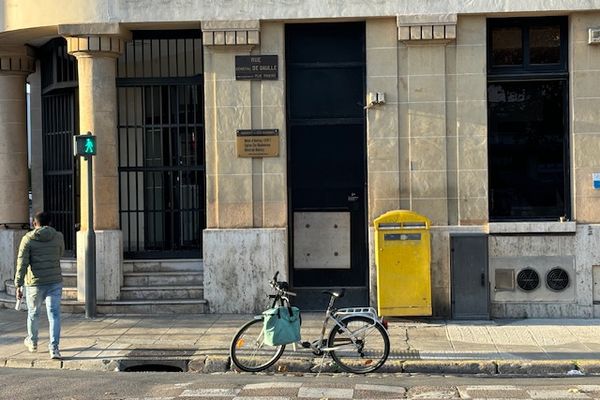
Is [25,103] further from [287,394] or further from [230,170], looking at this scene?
Result: [287,394]

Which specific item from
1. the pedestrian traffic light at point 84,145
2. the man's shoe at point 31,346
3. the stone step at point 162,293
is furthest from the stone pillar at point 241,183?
the man's shoe at point 31,346

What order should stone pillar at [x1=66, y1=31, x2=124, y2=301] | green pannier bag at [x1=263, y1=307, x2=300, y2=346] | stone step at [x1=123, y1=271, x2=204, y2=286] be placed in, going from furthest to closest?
1. stone step at [x1=123, y1=271, x2=204, y2=286]
2. stone pillar at [x1=66, y1=31, x2=124, y2=301]
3. green pannier bag at [x1=263, y1=307, x2=300, y2=346]

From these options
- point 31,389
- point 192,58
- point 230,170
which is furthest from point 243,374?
point 192,58

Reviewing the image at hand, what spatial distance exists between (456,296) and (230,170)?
3.88 meters

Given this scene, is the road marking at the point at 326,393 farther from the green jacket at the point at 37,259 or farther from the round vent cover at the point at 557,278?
the round vent cover at the point at 557,278

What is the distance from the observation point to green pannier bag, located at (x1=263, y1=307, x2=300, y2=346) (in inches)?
332

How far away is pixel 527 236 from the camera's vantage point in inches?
448

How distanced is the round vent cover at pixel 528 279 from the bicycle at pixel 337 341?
360 cm

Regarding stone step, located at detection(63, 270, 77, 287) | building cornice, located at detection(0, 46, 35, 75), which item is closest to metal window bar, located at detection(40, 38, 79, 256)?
building cornice, located at detection(0, 46, 35, 75)

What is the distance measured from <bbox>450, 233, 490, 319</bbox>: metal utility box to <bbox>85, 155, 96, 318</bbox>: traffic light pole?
5327 millimetres

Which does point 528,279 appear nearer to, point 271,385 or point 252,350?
point 252,350

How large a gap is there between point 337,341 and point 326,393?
127 centimetres

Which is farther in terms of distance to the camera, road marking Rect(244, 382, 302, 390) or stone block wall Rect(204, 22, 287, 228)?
stone block wall Rect(204, 22, 287, 228)

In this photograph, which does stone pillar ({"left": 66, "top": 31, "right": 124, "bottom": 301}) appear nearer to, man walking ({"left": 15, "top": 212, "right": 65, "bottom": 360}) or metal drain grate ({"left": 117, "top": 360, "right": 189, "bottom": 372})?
man walking ({"left": 15, "top": 212, "right": 65, "bottom": 360})
